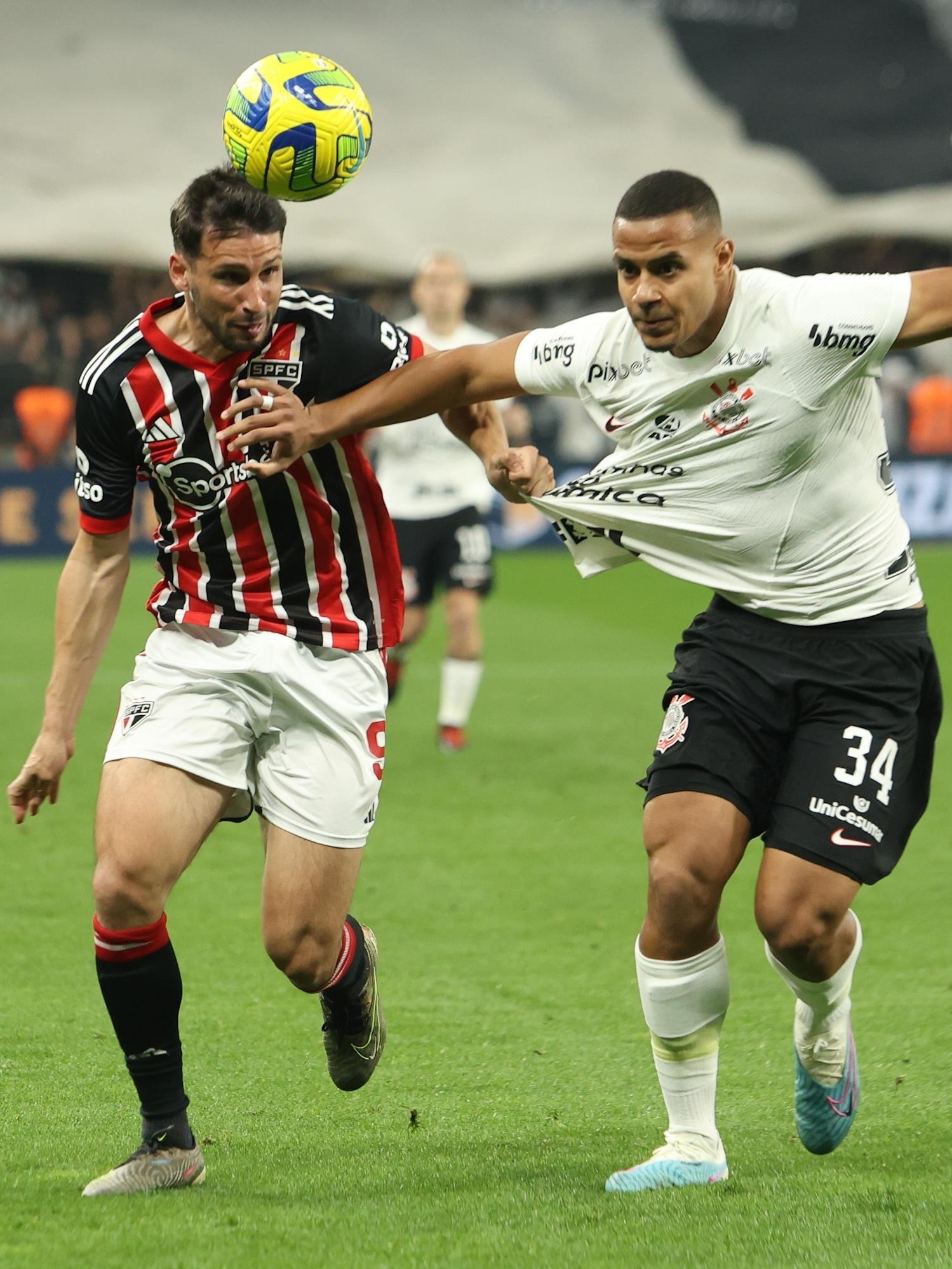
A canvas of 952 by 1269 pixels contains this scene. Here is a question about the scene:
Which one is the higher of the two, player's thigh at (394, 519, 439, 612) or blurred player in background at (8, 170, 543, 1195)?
blurred player in background at (8, 170, 543, 1195)

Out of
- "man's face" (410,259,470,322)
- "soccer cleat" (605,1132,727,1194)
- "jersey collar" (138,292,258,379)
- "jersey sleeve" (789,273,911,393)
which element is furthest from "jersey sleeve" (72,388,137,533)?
"man's face" (410,259,470,322)

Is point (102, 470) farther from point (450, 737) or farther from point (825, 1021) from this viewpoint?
point (450, 737)

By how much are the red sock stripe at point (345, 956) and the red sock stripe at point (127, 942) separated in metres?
0.56

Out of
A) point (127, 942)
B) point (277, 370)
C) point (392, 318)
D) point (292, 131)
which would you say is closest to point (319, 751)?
point (127, 942)

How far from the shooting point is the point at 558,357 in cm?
395

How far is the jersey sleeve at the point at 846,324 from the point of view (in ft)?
12.0

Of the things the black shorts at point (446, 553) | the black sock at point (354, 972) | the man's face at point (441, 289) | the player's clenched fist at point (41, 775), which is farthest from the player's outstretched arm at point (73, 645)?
the man's face at point (441, 289)

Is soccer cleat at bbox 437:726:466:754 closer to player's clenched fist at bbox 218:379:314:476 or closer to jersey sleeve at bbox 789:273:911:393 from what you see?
player's clenched fist at bbox 218:379:314:476

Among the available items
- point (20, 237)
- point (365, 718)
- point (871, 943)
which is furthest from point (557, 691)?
point (20, 237)

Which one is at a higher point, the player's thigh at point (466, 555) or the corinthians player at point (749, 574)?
the corinthians player at point (749, 574)

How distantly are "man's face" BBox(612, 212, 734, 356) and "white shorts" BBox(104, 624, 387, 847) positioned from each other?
3.69ft

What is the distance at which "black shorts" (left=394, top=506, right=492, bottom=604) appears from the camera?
9.19 m

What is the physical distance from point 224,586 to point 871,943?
289 cm

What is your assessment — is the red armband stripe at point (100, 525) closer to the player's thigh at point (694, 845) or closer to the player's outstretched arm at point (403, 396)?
the player's outstretched arm at point (403, 396)
